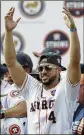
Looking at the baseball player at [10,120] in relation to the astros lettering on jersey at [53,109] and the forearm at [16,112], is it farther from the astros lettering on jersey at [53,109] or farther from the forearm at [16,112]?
the astros lettering on jersey at [53,109]

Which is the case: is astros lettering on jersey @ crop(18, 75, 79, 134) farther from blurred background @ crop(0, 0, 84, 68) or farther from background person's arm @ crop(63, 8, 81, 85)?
blurred background @ crop(0, 0, 84, 68)

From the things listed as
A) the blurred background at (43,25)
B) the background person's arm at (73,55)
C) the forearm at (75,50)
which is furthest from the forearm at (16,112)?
the blurred background at (43,25)

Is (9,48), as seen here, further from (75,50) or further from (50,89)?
(75,50)

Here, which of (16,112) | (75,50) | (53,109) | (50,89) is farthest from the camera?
(16,112)

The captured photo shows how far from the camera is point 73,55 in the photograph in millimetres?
4172

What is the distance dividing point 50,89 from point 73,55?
17.1 inches

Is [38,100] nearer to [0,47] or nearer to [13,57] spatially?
[13,57]

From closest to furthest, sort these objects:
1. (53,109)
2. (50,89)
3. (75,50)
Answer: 1. (75,50)
2. (53,109)
3. (50,89)

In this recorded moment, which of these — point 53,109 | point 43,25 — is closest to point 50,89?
point 53,109

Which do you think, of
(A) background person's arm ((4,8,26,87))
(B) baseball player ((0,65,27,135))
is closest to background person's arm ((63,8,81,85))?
(A) background person's arm ((4,8,26,87))

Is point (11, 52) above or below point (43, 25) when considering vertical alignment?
below

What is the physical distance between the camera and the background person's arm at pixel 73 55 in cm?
417

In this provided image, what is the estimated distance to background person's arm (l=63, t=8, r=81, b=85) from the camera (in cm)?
417

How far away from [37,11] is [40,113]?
4.14 m
